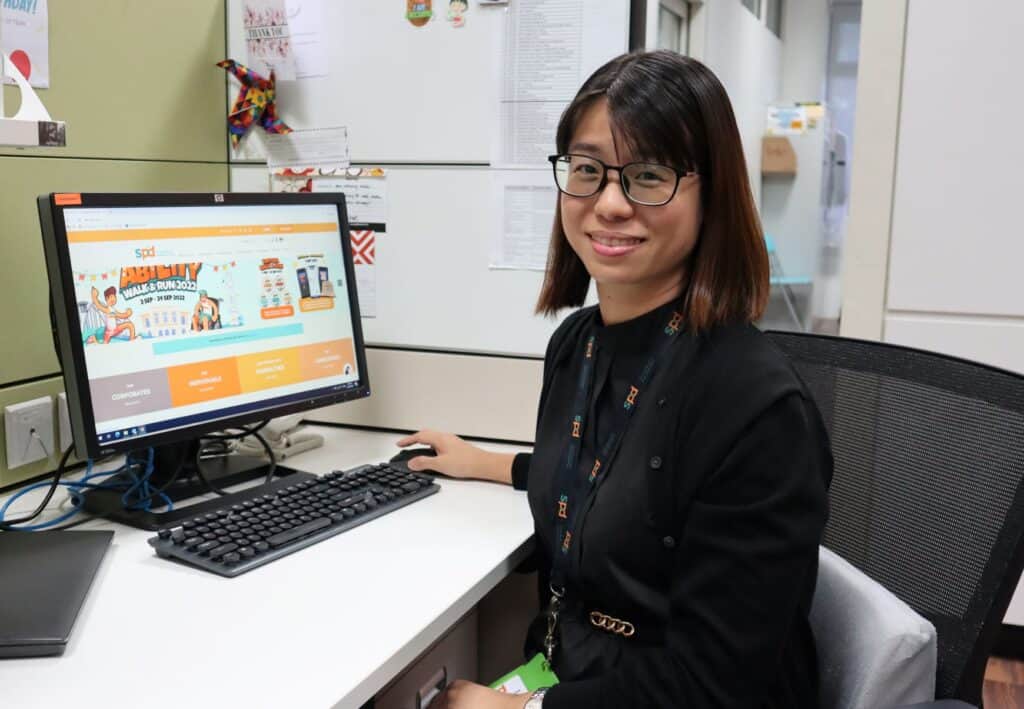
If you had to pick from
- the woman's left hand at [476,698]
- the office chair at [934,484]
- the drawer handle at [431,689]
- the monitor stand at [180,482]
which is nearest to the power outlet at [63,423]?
the monitor stand at [180,482]

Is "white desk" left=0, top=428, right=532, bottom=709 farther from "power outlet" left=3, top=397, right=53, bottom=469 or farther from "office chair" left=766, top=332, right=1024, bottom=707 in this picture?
"office chair" left=766, top=332, right=1024, bottom=707

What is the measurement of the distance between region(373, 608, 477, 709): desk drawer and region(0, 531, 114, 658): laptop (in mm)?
428

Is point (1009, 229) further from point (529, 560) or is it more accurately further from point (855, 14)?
point (855, 14)

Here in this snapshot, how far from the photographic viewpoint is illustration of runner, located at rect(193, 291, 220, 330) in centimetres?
148

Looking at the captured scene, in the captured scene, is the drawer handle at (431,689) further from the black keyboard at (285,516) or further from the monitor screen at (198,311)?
the monitor screen at (198,311)

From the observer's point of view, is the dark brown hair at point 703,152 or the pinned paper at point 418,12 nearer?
the dark brown hair at point 703,152

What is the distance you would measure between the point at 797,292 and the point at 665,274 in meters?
4.90

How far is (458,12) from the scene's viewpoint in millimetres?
1784

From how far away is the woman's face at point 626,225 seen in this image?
3.60ft

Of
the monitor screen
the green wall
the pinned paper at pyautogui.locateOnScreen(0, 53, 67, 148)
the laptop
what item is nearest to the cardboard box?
the green wall

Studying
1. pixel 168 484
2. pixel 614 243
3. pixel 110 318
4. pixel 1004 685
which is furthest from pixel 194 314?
pixel 1004 685

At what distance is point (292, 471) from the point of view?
64.7 inches

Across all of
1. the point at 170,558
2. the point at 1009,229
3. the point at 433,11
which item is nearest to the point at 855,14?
the point at 1009,229

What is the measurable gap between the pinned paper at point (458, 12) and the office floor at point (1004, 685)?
1.88m
